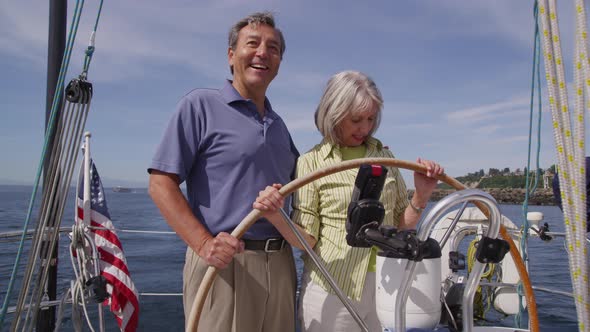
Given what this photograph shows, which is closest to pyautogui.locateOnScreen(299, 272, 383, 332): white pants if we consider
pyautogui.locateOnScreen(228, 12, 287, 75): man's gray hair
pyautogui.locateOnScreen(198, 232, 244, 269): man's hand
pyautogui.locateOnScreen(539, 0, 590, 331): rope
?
pyautogui.locateOnScreen(198, 232, 244, 269): man's hand

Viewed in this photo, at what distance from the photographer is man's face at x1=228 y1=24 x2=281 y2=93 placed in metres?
1.78

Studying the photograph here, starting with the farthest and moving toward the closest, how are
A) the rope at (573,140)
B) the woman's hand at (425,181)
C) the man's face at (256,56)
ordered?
the man's face at (256,56) < the woman's hand at (425,181) < the rope at (573,140)

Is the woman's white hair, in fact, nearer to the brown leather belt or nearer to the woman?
the woman

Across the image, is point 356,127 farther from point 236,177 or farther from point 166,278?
point 166,278

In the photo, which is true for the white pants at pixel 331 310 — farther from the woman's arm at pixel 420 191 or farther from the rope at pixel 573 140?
the rope at pixel 573 140

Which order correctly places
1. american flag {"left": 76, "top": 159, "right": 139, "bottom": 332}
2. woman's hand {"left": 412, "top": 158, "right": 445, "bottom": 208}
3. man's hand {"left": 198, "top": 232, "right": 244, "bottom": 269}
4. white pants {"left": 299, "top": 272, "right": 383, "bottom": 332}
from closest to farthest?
1. man's hand {"left": 198, "top": 232, "right": 244, "bottom": 269}
2. woman's hand {"left": 412, "top": 158, "right": 445, "bottom": 208}
3. white pants {"left": 299, "top": 272, "right": 383, "bottom": 332}
4. american flag {"left": 76, "top": 159, "right": 139, "bottom": 332}

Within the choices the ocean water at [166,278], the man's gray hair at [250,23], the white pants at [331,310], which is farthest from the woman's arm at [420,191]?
the ocean water at [166,278]

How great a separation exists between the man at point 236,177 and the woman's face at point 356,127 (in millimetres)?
261

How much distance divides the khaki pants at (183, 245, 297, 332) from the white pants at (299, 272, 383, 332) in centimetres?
11

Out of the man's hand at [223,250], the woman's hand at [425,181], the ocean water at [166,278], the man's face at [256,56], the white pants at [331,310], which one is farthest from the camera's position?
the ocean water at [166,278]

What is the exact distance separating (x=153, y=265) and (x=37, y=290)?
810cm

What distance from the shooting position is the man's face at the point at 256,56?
→ 178cm

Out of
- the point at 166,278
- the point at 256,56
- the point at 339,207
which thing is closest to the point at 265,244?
the point at 339,207

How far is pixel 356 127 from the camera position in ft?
5.75
